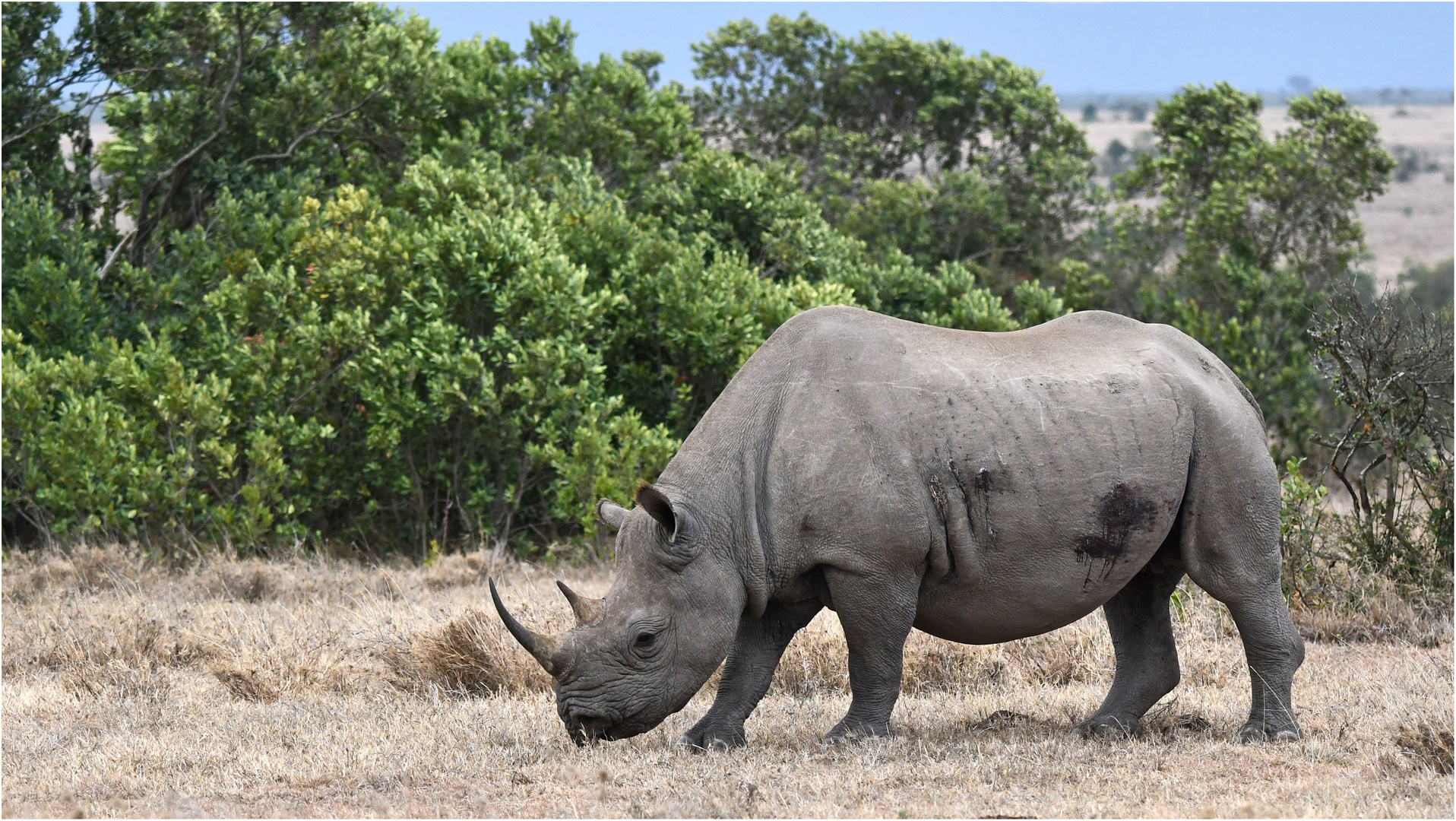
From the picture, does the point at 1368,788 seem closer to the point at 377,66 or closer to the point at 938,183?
the point at 377,66

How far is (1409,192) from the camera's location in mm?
76625

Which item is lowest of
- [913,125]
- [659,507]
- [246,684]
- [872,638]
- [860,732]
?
[246,684]

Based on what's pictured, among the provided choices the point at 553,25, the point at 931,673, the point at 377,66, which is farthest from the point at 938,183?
the point at 931,673

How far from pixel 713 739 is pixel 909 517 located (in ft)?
4.57

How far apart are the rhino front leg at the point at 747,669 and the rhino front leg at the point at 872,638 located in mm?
358

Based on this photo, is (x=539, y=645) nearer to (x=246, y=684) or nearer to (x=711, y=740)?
(x=711, y=740)

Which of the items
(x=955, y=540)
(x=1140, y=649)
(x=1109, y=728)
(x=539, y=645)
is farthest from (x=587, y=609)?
(x=1140, y=649)

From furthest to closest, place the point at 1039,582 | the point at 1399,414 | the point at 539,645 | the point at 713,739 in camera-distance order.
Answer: the point at 1399,414 → the point at 713,739 → the point at 1039,582 → the point at 539,645

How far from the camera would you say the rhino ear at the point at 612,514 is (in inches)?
271

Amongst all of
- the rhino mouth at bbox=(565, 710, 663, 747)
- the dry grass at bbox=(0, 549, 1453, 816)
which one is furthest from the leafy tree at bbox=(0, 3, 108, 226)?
the rhino mouth at bbox=(565, 710, 663, 747)

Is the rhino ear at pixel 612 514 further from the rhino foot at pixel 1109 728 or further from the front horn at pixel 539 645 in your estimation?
the rhino foot at pixel 1109 728

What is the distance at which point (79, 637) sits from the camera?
9.16m

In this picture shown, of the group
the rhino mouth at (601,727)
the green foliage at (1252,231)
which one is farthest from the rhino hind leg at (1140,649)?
the green foliage at (1252,231)

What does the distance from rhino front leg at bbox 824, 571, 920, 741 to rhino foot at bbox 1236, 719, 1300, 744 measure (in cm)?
166
